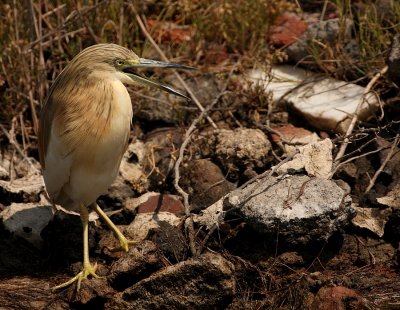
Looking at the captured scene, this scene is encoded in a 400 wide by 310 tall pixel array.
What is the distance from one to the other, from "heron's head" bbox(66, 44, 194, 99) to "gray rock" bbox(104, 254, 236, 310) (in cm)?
92

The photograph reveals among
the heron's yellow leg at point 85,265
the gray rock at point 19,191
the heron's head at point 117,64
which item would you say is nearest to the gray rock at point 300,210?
the heron's head at point 117,64

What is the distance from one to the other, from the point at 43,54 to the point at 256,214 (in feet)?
8.11

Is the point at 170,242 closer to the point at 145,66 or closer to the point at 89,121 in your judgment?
the point at 89,121

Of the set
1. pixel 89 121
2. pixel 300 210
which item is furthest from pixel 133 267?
pixel 300 210

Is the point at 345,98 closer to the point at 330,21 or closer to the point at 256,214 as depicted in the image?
the point at 330,21

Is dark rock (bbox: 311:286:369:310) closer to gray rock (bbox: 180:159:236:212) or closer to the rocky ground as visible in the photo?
the rocky ground

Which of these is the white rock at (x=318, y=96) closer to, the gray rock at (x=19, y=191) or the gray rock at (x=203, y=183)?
the gray rock at (x=203, y=183)

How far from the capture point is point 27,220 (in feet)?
16.8

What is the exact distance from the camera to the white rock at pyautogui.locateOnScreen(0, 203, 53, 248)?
16.7 ft

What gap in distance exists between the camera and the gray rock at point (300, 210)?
4.48m

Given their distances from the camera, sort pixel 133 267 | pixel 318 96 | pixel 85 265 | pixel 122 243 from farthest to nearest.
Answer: pixel 318 96, pixel 122 243, pixel 85 265, pixel 133 267

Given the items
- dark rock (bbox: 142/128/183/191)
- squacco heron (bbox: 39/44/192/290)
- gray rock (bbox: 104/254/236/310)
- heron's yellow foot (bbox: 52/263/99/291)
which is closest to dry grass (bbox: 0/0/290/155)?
dark rock (bbox: 142/128/183/191)

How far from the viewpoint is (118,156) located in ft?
15.3

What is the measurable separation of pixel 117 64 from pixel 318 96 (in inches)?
81.0
